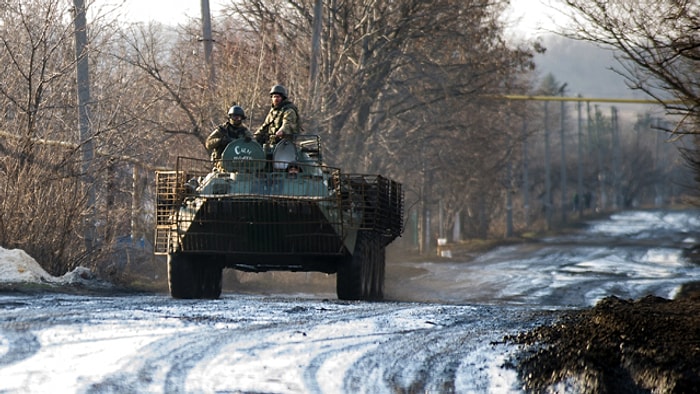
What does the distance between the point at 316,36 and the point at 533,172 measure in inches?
2194

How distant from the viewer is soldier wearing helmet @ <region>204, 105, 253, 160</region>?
53.3 ft

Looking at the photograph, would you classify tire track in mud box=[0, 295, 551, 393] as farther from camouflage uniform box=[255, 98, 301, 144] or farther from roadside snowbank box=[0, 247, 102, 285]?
roadside snowbank box=[0, 247, 102, 285]

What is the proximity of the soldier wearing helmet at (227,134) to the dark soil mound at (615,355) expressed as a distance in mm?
7673

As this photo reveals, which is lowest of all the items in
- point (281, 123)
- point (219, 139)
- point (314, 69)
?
point (219, 139)

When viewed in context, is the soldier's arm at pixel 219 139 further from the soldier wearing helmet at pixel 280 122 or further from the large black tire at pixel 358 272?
the large black tire at pixel 358 272

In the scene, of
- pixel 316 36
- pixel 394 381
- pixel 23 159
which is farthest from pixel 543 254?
pixel 394 381

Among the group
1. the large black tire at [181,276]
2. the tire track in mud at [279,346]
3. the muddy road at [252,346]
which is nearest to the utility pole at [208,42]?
the large black tire at [181,276]

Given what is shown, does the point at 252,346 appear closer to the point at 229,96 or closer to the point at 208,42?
the point at 229,96

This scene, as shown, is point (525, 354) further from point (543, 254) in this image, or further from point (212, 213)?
point (543, 254)

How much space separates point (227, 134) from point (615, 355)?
9184mm

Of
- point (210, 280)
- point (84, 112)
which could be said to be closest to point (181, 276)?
point (210, 280)

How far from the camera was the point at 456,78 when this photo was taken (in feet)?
113

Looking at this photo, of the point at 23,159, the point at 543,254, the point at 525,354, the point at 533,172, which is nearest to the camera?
the point at 525,354

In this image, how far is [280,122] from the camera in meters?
16.3
